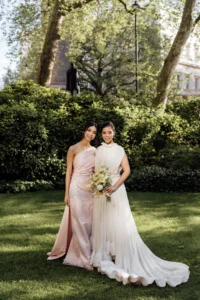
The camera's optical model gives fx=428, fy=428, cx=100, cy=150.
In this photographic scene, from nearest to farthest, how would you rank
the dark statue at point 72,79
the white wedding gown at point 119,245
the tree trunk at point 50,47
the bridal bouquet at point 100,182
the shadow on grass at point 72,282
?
the shadow on grass at point 72,282
the white wedding gown at point 119,245
the bridal bouquet at point 100,182
the dark statue at point 72,79
the tree trunk at point 50,47

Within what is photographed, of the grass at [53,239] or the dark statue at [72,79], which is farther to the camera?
the dark statue at [72,79]

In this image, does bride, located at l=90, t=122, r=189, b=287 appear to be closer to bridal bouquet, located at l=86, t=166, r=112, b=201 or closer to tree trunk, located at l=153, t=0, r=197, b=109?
bridal bouquet, located at l=86, t=166, r=112, b=201

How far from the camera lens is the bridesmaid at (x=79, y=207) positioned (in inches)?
266

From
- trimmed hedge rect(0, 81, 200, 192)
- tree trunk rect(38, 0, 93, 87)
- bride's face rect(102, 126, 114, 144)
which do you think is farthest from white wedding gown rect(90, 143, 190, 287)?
tree trunk rect(38, 0, 93, 87)

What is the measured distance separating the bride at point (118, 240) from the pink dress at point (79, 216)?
→ 7.5 inches

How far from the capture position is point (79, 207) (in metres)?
6.84

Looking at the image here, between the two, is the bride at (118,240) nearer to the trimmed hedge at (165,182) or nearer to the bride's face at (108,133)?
the bride's face at (108,133)

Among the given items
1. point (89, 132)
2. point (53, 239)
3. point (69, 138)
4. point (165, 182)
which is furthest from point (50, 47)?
point (89, 132)

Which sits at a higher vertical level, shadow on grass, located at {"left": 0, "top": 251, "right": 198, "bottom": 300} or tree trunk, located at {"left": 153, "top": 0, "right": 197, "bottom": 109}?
tree trunk, located at {"left": 153, "top": 0, "right": 197, "bottom": 109}

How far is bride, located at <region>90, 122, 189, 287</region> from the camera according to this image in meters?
6.11

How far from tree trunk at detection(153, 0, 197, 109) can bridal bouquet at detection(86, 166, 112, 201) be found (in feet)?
45.2

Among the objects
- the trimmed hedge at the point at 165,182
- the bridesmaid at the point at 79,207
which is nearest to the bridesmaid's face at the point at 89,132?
the bridesmaid at the point at 79,207

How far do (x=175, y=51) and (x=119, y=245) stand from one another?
1459 cm

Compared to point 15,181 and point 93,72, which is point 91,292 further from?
point 93,72
